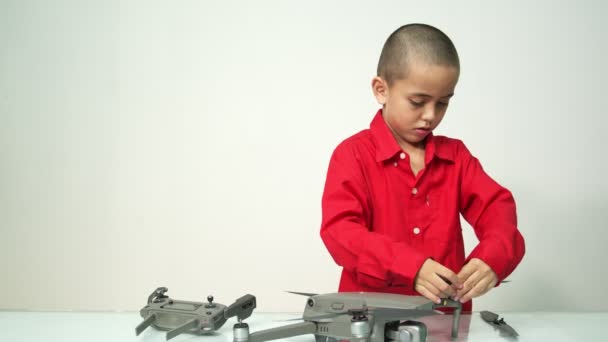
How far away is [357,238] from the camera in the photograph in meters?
1.28

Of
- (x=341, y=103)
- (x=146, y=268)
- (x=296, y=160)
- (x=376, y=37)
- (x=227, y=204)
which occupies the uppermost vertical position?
(x=376, y=37)

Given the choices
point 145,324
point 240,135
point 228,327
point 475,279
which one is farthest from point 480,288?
point 240,135

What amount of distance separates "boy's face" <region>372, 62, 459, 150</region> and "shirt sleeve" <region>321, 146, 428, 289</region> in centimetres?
13

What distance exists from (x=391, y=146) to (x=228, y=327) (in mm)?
522

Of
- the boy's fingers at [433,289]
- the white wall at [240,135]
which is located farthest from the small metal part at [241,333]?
the white wall at [240,135]

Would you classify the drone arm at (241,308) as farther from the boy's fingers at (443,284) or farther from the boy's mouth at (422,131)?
the boy's mouth at (422,131)

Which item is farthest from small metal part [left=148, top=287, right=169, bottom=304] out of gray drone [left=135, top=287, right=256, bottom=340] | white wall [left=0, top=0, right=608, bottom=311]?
white wall [left=0, top=0, right=608, bottom=311]

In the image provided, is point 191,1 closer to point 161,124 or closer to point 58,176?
point 161,124

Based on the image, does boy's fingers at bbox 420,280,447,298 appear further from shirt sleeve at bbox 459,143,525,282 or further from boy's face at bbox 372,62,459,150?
boy's face at bbox 372,62,459,150

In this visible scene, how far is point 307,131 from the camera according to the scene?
2502 millimetres

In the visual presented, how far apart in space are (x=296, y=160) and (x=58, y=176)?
3.02ft

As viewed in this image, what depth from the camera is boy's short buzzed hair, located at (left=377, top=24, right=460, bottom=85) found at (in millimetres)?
1393

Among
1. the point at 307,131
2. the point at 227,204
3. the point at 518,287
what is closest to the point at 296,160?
the point at 307,131

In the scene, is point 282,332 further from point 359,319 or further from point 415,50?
point 415,50
